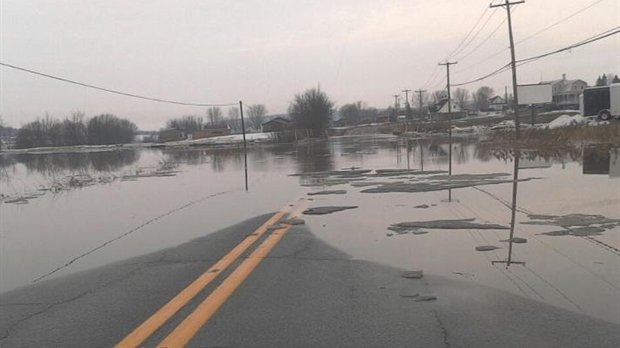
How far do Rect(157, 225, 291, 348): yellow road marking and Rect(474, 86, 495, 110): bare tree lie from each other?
17579 cm

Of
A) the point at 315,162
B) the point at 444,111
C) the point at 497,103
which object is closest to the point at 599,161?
the point at 315,162

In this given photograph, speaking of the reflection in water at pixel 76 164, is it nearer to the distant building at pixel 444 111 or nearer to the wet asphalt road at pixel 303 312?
the wet asphalt road at pixel 303 312

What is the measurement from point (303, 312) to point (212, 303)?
90cm

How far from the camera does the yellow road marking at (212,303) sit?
4266 millimetres

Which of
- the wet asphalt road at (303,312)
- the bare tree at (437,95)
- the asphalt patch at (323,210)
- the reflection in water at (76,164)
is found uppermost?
the bare tree at (437,95)

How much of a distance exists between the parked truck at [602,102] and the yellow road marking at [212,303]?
48850 millimetres

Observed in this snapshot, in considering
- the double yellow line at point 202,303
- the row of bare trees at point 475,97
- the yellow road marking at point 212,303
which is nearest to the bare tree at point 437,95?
the row of bare trees at point 475,97

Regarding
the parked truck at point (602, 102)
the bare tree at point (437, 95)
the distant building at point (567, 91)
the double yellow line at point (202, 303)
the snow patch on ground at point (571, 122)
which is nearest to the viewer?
the double yellow line at point (202, 303)

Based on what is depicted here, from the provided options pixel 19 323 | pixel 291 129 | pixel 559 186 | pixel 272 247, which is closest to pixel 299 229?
pixel 272 247

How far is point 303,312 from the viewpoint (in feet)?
15.8

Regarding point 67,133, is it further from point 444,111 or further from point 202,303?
point 202,303

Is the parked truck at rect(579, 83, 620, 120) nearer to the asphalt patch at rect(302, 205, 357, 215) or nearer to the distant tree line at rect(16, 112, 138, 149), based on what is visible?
the asphalt patch at rect(302, 205, 357, 215)

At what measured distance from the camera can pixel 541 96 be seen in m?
75.1

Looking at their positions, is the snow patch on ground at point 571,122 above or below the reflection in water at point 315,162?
above
